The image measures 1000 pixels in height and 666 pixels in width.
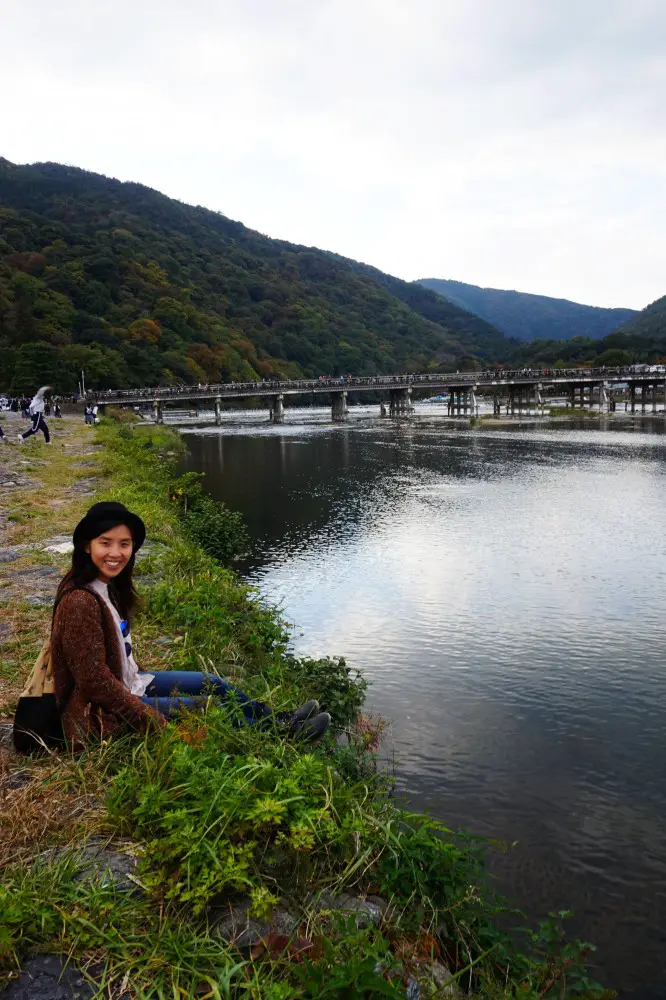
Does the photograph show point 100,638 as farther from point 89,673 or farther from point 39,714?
point 39,714

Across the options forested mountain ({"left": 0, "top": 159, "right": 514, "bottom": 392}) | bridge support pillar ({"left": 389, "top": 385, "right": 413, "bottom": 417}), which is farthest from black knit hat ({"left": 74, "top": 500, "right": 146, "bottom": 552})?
bridge support pillar ({"left": 389, "top": 385, "right": 413, "bottom": 417})

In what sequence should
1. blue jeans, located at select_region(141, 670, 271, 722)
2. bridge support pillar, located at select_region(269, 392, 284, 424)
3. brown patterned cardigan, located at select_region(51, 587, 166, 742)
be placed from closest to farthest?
brown patterned cardigan, located at select_region(51, 587, 166, 742)
blue jeans, located at select_region(141, 670, 271, 722)
bridge support pillar, located at select_region(269, 392, 284, 424)

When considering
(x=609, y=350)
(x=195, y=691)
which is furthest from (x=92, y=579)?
(x=609, y=350)

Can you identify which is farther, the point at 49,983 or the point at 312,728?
Answer: the point at 312,728

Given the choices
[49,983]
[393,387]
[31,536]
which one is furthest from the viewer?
[393,387]

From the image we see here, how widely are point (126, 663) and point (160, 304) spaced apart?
108677 millimetres

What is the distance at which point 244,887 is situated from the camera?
2.90m

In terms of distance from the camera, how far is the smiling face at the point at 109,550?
3.79m

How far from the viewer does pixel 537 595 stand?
12.2 m

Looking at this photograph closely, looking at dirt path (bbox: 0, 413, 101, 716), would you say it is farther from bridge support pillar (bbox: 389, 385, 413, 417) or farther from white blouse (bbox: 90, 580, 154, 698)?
bridge support pillar (bbox: 389, 385, 413, 417)

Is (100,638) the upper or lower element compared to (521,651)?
upper

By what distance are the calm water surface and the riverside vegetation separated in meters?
0.88

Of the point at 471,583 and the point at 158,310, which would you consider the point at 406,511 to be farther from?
the point at 158,310

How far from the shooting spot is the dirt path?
18.8 ft
